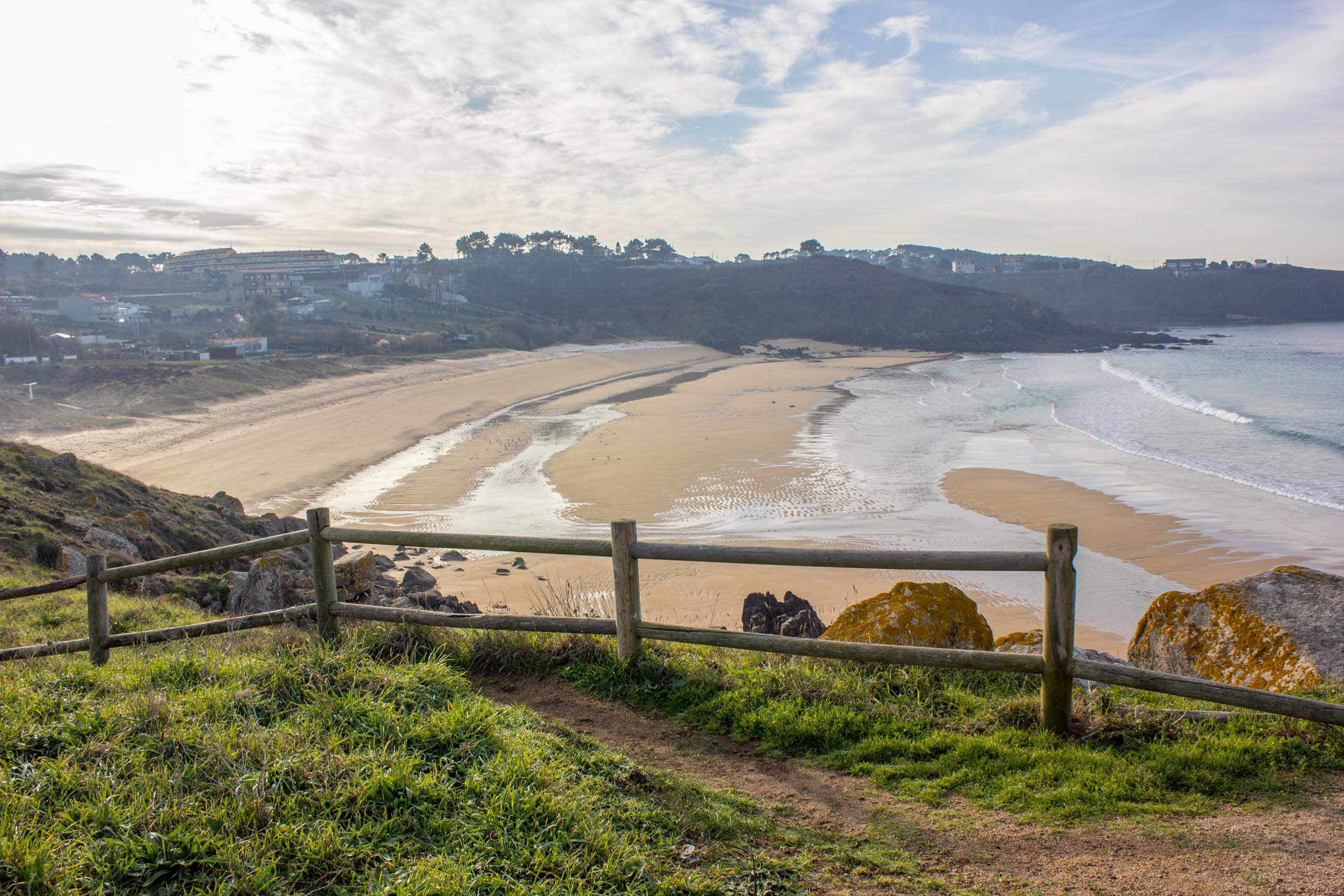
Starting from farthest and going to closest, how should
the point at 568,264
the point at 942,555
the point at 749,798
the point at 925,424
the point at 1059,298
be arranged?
the point at 1059,298 → the point at 568,264 → the point at 925,424 → the point at 942,555 → the point at 749,798

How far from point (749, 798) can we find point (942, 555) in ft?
5.64

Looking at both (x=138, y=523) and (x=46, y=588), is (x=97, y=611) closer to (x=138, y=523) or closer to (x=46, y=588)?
(x=46, y=588)

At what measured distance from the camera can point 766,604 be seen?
324 inches

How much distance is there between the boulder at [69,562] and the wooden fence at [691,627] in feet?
11.5

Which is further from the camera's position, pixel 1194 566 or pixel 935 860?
pixel 1194 566

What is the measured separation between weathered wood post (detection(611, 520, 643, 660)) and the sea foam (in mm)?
31306

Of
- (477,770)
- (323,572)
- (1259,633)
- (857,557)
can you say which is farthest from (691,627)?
(1259,633)

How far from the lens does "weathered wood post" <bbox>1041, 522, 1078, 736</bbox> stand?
4160 millimetres

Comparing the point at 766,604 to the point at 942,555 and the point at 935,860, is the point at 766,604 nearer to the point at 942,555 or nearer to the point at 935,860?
the point at 942,555

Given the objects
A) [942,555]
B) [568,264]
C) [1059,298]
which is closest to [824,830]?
[942,555]

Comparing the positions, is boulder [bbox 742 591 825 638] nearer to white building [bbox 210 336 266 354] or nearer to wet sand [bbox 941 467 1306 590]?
wet sand [bbox 941 467 1306 590]

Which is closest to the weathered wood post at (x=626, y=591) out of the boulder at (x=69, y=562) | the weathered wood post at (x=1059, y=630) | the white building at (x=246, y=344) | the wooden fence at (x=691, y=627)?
the wooden fence at (x=691, y=627)

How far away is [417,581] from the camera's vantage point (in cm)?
1137

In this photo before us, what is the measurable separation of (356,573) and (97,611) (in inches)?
82.9
